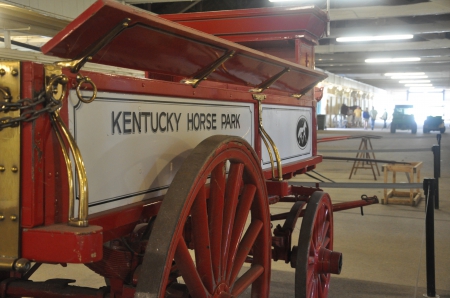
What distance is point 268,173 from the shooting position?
9.06 ft

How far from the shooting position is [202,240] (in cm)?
174

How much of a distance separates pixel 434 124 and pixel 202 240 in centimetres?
3002

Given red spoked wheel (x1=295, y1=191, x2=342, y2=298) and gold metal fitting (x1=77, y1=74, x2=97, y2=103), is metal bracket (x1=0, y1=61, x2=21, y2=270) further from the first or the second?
red spoked wheel (x1=295, y1=191, x2=342, y2=298)

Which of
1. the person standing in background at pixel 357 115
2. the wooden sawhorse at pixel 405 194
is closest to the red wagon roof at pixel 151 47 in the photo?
the wooden sawhorse at pixel 405 194

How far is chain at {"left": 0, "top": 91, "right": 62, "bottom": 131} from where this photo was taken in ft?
4.33

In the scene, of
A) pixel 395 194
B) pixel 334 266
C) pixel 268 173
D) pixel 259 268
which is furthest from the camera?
pixel 395 194

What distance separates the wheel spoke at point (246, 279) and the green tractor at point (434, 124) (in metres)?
29.3

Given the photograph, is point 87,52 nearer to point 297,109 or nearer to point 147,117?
point 147,117

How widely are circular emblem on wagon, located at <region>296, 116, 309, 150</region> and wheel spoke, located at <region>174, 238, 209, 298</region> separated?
6.11ft

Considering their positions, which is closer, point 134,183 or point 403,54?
point 134,183

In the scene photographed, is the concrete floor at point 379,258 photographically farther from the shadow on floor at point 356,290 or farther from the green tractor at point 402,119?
the green tractor at point 402,119

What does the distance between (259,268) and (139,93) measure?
36.2 inches

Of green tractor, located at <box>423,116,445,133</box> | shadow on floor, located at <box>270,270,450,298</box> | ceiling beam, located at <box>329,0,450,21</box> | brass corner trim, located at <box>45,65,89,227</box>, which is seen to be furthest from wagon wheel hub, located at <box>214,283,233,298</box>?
green tractor, located at <box>423,116,445,133</box>

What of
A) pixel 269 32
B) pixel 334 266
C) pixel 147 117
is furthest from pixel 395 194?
pixel 147 117
